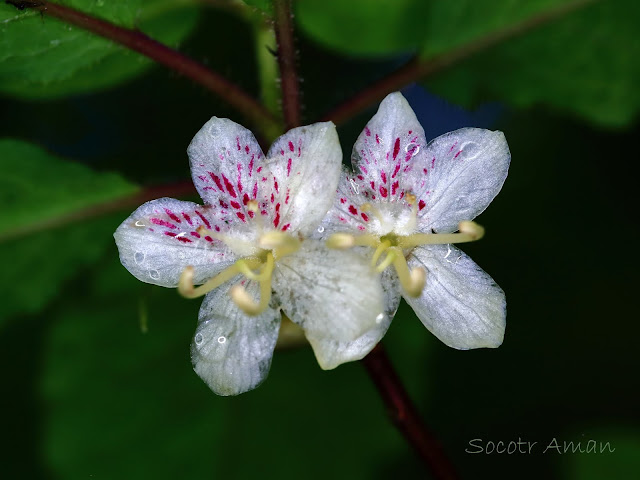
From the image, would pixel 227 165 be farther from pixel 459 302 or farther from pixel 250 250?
pixel 459 302

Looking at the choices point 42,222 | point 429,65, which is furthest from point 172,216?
point 429,65

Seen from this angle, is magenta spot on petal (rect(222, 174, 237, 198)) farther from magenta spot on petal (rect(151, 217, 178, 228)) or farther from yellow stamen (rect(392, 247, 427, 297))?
yellow stamen (rect(392, 247, 427, 297))

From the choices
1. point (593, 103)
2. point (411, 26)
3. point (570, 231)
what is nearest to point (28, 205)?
point (411, 26)

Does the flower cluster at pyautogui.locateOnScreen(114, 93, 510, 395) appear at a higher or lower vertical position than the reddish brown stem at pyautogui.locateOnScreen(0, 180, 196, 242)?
higher

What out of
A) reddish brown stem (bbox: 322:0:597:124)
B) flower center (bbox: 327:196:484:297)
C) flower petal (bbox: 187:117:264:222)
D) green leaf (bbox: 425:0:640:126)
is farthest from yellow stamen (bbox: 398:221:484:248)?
green leaf (bbox: 425:0:640:126)

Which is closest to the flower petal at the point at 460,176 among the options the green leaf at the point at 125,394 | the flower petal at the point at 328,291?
the flower petal at the point at 328,291

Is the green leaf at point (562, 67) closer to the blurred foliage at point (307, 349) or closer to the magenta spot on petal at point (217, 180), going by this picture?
the blurred foliage at point (307, 349)
